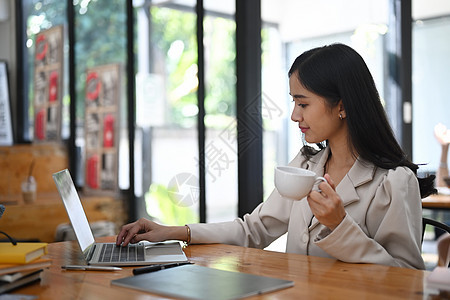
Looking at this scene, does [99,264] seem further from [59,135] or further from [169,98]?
[59,135]

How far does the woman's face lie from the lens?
1781 millimetres

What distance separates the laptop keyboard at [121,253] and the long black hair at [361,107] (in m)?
0.73

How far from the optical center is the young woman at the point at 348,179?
5.19ft

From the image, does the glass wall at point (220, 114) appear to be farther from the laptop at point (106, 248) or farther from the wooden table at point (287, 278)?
the wooden table at point (287, 278)

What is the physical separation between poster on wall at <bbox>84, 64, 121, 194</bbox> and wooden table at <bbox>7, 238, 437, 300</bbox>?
9.82ft

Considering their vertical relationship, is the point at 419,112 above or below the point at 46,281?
above

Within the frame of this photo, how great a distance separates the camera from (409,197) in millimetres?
1614

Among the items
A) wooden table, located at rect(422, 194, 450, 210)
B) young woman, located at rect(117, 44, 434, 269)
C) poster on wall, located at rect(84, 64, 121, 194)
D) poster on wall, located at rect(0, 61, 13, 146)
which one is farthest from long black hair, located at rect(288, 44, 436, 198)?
poster on wall, located at rect(0, 61, 13, 146)

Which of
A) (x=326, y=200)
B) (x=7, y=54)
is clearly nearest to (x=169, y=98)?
(x=7, y=54)

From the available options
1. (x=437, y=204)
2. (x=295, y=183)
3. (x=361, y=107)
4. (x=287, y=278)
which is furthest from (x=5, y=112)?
(x=287, y=278)

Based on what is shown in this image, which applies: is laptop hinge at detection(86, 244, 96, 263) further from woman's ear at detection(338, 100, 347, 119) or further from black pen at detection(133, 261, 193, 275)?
woman's ear at detection(338, 100, 347, 119)

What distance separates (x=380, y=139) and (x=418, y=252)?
35 centimetres

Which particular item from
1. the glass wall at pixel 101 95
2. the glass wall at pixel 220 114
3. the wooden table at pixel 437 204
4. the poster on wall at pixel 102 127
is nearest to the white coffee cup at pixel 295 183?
the wooden table at pixel 437 204

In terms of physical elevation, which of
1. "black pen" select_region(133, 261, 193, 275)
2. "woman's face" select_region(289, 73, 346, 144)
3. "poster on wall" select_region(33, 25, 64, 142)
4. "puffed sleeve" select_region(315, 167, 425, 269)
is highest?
"poster on wall" select_region(33, 25, 64, 142)
